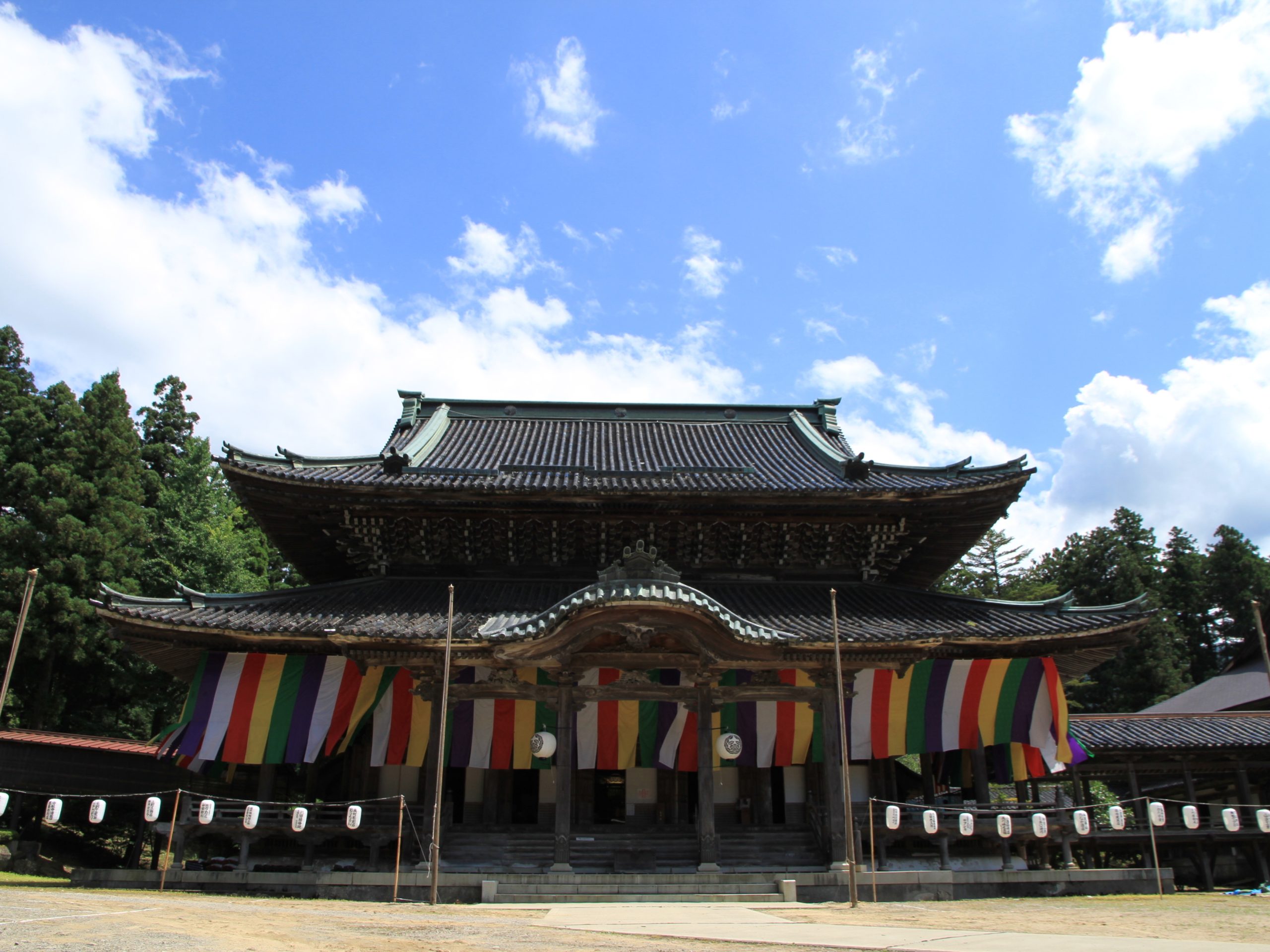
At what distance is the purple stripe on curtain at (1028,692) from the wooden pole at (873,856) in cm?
390

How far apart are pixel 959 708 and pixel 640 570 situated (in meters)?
7.09

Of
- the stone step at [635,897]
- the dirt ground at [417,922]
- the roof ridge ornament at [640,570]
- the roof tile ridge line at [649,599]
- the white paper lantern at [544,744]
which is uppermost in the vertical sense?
the roof ridge ornament at [640,570]

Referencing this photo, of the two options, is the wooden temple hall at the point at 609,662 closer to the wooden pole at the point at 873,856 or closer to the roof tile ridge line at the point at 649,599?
the roof tile ridge line at the point at 649,599

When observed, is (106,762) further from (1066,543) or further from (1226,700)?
(1066,543)

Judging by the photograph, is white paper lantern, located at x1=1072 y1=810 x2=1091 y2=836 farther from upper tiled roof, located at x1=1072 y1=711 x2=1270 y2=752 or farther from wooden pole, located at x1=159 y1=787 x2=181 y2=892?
wooden pole, located at x1=159 y1=787 x2=181 y2=892

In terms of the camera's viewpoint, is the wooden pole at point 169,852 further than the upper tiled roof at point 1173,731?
No

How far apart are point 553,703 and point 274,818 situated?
16.5 ft

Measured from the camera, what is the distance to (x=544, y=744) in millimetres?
14336

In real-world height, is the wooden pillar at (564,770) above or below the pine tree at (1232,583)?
below

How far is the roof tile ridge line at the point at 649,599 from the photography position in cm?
1359

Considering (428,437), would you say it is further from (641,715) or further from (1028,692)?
(1028,692)

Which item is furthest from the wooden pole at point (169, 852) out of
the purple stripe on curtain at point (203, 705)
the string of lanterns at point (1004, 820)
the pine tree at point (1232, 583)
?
the pine tree at point (1232, 583)

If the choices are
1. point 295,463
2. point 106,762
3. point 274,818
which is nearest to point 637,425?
point 295,463

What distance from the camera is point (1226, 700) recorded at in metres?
33.3
